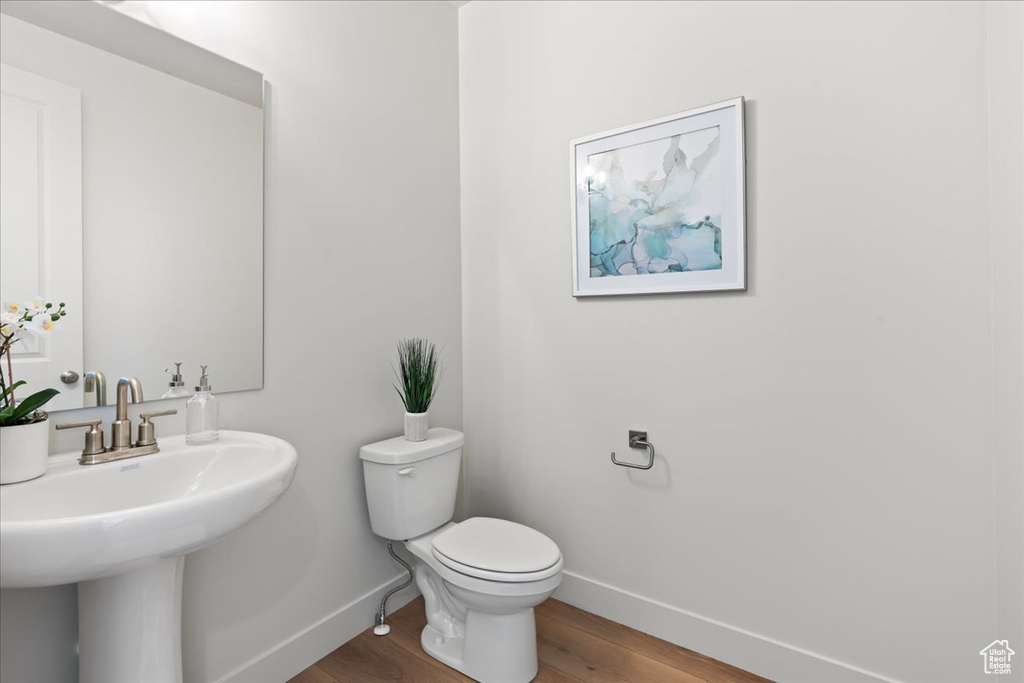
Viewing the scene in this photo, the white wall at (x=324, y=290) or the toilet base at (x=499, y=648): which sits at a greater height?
the white wall at (x=324, y=290)

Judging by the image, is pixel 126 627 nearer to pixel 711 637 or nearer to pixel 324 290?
pixel 324 290

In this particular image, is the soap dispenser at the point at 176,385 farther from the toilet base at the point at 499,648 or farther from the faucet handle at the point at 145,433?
the toilet base at the point at 499,648

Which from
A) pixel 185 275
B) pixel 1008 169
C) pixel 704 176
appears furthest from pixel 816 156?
pixel 185 275

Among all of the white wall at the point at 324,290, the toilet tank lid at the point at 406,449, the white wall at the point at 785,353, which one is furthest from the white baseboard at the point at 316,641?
the white wall at the point at 785,353

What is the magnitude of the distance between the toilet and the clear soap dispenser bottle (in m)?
0.54

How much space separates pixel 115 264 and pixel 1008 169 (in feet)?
7.07

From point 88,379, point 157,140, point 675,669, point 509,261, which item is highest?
point 157,140

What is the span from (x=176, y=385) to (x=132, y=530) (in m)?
0.61

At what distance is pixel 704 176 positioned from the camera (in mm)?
1639

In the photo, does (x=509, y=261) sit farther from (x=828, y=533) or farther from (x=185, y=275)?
(x=828, y=533)

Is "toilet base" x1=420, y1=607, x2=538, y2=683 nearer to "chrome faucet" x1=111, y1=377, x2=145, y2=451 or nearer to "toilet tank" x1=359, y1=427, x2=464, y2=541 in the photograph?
"toilet tank" x1=359, y1=427, x2=464, y2=541

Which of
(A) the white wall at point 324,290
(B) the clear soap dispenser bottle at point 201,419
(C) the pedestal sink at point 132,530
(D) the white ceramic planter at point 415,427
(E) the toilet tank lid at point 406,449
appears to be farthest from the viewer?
(D) the white ceramic planter at point 415,427

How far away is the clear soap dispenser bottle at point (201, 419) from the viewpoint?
4.25ft

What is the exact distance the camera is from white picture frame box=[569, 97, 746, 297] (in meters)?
1.60
